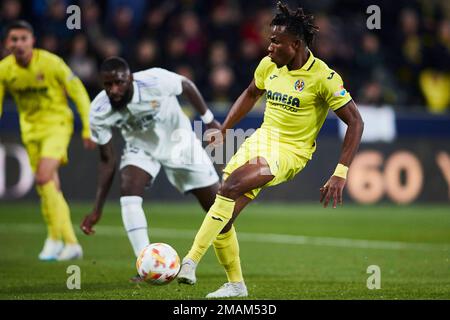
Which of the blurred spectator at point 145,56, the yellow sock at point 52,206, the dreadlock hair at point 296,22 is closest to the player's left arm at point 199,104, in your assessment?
the dreadlock hair at point 296,22

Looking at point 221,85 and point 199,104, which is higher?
point 199,104

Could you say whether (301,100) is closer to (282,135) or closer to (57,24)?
(282,135)

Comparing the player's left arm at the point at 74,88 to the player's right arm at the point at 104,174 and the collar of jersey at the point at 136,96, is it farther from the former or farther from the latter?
the collar of jersey at the point at 136,96

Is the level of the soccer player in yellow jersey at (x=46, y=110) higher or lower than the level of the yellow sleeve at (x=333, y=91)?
lower

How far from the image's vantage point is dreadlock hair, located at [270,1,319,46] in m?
7.59

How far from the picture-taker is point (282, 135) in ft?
25.3

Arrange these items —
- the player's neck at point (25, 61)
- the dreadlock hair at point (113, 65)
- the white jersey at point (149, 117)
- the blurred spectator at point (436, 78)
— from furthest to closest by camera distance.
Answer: the blurred spectator at point (436, 78) → the player's neck at point (25, 61) → the white jersey at point (149, 117) → the dreadlock hair at point (113, 65)

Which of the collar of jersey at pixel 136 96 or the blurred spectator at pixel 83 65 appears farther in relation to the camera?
the blurred spectator at pixel 83 65

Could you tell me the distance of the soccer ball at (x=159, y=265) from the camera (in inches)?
293

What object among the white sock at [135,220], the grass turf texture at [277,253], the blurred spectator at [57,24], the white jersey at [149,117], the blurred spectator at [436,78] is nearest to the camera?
the grass turf texture at [277,253]

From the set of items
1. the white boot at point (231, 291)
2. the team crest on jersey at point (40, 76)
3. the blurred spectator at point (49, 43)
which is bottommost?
the white boot at point (231, 291)

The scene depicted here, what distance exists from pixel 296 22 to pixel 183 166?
2042mm

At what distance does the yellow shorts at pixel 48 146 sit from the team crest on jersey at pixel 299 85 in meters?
4.25

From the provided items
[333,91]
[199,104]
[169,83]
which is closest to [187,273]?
[333,91]
